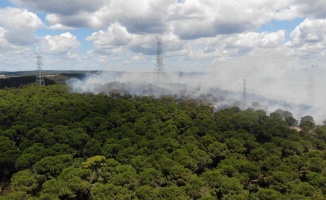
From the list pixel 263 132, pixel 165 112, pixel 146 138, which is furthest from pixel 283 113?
pixel 146 138

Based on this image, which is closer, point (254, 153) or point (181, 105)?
point (254, 153)

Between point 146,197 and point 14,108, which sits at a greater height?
point 14,108

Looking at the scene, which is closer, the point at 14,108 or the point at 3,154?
the point at 3,154

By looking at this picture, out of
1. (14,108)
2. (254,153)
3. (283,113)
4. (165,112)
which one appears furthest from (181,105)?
(14,108)

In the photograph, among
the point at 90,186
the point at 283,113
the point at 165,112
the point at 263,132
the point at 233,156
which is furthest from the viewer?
the point at 283,113

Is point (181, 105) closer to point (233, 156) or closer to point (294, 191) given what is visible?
point (233, 156)

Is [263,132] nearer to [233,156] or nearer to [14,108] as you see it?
[233,156]

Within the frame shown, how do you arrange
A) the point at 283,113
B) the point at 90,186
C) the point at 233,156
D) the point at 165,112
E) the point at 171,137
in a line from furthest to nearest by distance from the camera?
the point at 283,113 < the point at 165,112 < the point at 171,137 < the point at 233,156 < the point at 90,186
